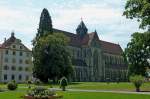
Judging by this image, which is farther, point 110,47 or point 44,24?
point 110,47

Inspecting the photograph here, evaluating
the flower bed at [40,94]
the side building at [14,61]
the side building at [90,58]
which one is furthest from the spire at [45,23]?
the flower bed at [40,94]

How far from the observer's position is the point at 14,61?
9706 cm

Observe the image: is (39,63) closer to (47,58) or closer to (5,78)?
(47,58)

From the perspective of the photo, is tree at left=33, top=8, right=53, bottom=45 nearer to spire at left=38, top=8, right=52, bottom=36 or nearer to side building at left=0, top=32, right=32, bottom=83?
spire at left=38, top=8, right=52, bottom=36

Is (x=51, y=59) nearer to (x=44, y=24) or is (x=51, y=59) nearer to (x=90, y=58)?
(x=44, y=24)

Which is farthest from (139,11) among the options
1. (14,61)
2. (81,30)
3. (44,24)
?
(81,30)

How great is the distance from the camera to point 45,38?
2985 inches

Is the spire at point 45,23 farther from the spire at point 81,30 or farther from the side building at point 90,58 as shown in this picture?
the spire at point 81,30

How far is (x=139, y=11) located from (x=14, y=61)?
75700 millimetres

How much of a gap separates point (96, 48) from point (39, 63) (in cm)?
5292

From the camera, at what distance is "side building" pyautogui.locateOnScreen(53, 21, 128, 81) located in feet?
376

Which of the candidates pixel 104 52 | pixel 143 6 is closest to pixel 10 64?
pixel 104 52

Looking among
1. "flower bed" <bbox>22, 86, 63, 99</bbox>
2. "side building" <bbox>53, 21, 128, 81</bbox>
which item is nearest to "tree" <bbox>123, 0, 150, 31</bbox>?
"flower bed" <bbox>22, 86, 63, 99</bbox>

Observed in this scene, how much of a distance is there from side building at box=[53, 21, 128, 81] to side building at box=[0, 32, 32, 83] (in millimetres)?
15839
